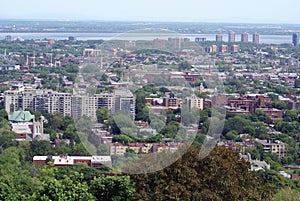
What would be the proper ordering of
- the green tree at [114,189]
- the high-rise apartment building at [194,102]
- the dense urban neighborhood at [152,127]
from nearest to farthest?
the dense urban neighborhood at [152,127] → the high-rise apartment building at [194,102] → the green tree at [114,189]

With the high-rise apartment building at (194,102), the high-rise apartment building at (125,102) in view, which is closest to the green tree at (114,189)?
the high-rise apartment building at (125,102)

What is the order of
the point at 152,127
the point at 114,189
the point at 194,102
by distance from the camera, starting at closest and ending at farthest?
the point at 152,127 < the point at 194,102 < the point at 114,189

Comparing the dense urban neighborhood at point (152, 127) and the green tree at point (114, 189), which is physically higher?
the dense urban neighborhood at point (152, 127)

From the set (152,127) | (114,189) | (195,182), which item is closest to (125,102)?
(152,127)

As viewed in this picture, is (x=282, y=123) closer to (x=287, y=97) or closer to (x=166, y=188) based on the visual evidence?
(x=287, y=97)

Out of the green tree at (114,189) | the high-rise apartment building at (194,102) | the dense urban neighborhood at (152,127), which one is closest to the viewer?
the dense urban neighborhood at (152,127)

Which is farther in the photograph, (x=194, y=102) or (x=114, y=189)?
(x=114, y=189)

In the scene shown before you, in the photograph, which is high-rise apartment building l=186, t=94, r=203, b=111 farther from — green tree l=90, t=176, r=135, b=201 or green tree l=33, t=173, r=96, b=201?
green tree l=33, t=173, r=96, b=201

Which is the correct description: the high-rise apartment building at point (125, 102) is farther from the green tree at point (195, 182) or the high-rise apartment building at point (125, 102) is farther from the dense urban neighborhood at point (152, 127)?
the green tree at point (195, 182)

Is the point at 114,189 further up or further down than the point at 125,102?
further down

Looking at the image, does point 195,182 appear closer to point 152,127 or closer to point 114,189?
point 114,189

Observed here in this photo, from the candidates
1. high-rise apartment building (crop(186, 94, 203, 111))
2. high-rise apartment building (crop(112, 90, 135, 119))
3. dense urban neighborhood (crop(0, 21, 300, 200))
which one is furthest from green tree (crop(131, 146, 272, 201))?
high-rise apartment building (crop(112, 90, 135, 119))

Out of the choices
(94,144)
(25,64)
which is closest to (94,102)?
(94,144)
